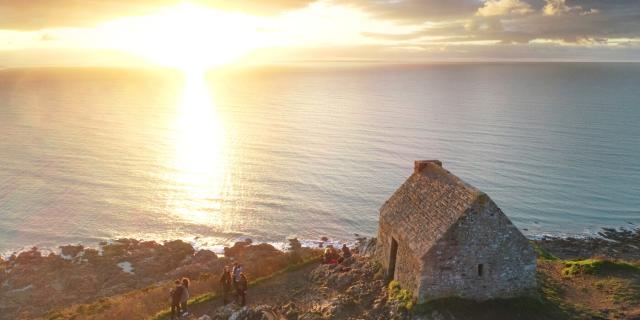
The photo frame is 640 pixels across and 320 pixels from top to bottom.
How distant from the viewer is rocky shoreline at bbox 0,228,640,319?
32.8m

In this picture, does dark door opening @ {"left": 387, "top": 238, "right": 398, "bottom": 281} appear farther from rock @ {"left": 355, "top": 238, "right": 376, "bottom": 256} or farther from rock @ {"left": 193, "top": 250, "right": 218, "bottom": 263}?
rock @ {"left": 193, "top": 250, "right": 218, "bottom": 263}

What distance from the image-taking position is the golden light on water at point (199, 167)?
49.9m

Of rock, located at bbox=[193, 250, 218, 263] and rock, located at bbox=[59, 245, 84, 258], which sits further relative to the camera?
rock, located at bbox=[59, 245, 84, 258]

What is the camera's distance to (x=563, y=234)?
143 ft

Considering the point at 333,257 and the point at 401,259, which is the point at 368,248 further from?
the point at 401,259

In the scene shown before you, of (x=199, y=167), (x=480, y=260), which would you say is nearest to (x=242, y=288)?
(x=480, y=260)

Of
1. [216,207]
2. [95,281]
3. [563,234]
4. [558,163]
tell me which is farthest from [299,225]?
[558,163]

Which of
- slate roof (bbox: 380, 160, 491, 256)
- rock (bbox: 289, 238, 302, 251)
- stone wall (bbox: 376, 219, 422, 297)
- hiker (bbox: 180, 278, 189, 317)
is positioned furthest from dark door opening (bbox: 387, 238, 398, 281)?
rock (bbox: 289, 238, 302, 251)

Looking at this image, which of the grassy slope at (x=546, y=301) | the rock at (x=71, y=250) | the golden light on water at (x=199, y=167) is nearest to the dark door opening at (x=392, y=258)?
the grassy slope at (x=546, y=301)

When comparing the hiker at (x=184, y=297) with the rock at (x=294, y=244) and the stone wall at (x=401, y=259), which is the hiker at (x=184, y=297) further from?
A: the rock at (x=294, y=244)

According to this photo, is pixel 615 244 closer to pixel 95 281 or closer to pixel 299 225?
pixel 299 225

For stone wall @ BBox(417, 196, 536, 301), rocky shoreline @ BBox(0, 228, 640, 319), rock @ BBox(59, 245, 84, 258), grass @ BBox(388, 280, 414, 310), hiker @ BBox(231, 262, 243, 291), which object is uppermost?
stone wall @ BBox(417, 196, 536, 301)

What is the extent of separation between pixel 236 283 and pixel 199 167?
42.8 m

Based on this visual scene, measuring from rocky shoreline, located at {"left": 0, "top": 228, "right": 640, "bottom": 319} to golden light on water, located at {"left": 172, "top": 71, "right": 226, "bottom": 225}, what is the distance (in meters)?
7.96
